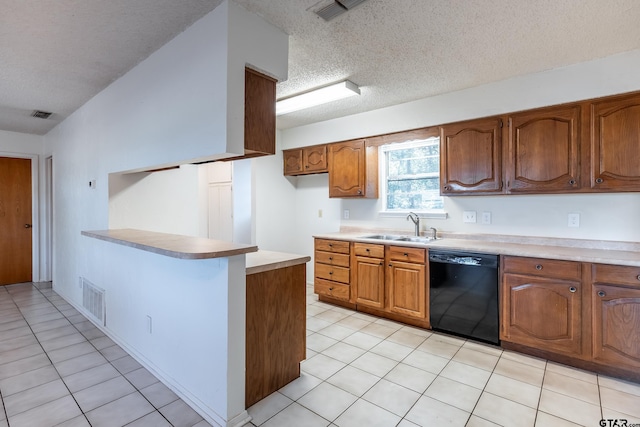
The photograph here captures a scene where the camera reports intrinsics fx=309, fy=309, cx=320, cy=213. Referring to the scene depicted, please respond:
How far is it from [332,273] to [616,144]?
286 centimetres

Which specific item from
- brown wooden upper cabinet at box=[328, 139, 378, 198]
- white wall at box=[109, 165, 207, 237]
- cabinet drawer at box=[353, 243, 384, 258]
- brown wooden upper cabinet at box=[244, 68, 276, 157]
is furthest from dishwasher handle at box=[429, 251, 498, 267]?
white wall at box=[109, 165, 207, 237]

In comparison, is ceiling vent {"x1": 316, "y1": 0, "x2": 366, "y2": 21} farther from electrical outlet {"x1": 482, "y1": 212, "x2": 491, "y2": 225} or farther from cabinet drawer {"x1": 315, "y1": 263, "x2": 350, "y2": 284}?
cabinet drawer {"x1": 315, "y1": 263, "x2": 350, "y2": 284}

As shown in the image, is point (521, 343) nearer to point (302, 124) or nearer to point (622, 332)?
point (622, 332)

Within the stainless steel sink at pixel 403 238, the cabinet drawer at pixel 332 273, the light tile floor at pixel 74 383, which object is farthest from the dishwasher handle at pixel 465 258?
the light tile floor at pixel 74 383

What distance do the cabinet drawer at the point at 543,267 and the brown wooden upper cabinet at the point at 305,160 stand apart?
8.16 feet

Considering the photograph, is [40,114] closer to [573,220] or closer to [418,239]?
[418,239]

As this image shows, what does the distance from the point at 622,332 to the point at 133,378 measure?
347 cm

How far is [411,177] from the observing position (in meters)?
3.75

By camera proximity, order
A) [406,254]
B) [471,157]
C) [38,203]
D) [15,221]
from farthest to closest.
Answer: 1. [38,203]
2. [15,221]
3. [406,254]
4. [471,157]

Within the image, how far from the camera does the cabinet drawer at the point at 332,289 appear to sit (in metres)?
3.69

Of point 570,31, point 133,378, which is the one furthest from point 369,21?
point 133,378

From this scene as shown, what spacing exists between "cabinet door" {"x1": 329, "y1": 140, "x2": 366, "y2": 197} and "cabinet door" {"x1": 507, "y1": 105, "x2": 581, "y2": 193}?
1621mm

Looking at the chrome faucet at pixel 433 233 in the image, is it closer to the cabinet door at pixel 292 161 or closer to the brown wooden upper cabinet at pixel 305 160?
the brown wooden upper cabinet at pixel 305 160

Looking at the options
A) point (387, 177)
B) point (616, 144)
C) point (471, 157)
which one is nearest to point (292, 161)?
point (387, 177)
